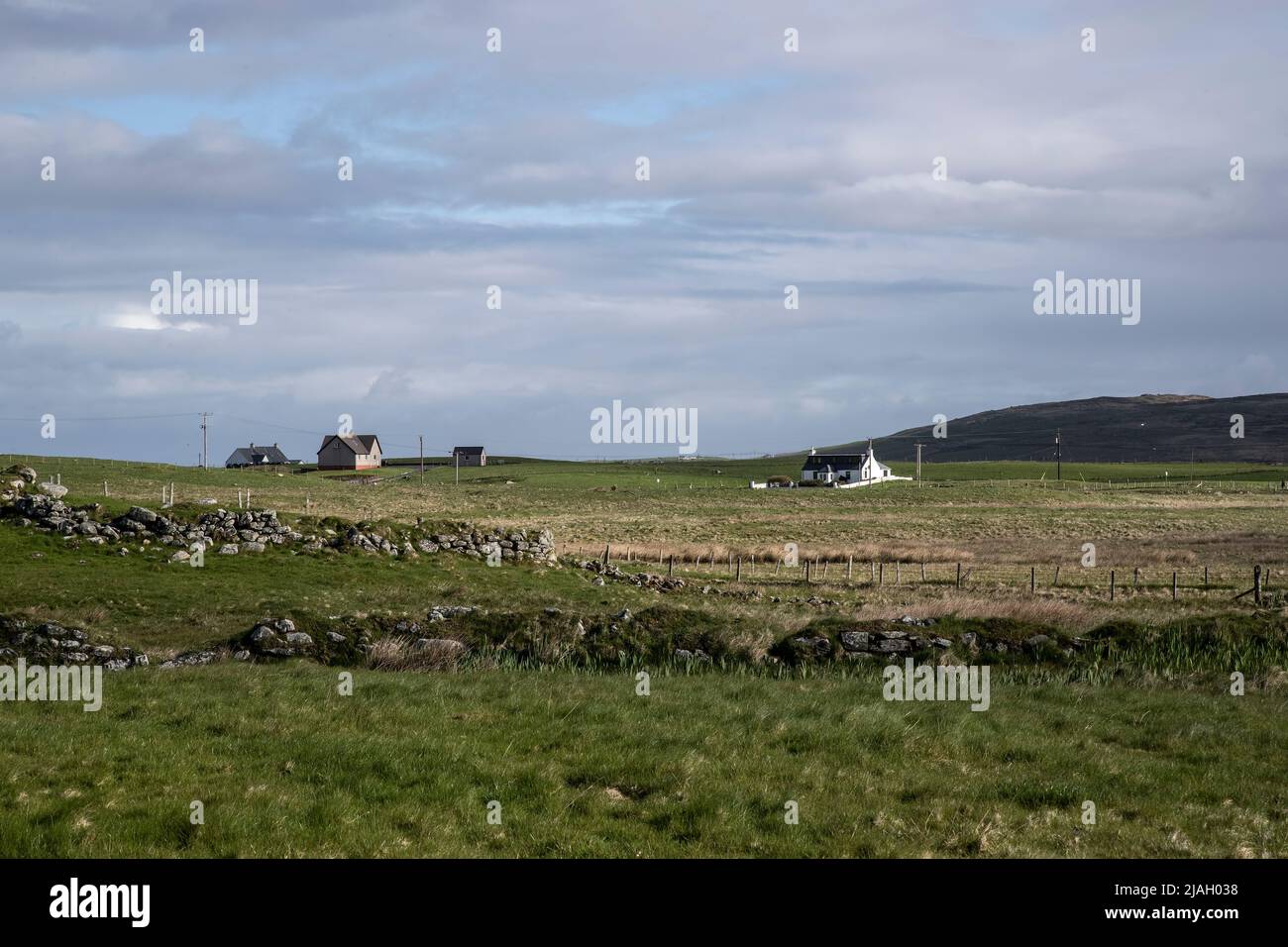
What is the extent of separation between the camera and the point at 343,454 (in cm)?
18750

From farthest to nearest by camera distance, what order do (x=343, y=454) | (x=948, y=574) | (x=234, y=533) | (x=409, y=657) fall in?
(x=343, y=454) < (x=948, y=574) < (x=234, y=533) < (x=409, y=657)

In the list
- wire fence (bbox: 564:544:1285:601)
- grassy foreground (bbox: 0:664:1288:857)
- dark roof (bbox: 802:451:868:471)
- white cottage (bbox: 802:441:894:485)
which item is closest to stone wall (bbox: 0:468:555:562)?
wire fence (bbox: 564:544:1285:601)

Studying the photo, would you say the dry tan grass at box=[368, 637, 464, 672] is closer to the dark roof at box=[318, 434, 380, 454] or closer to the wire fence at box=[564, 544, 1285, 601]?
the wire fence at box=[564, 544, 1285, 601]

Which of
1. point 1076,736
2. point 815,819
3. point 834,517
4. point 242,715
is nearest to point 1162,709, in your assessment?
point 1076,736

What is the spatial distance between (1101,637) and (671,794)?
13.8 m

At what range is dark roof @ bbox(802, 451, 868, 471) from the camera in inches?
6693

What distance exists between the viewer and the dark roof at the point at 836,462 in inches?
6693

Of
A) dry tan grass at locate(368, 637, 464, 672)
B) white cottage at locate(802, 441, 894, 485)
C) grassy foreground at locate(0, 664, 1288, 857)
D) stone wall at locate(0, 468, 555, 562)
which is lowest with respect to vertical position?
dry tan grass at locate(368, 637, 464, 672)

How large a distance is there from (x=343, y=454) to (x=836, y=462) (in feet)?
281

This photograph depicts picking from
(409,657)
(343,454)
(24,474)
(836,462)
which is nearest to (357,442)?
(343,454)

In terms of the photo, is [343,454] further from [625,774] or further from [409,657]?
[625,774]

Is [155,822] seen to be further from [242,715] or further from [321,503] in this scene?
[321,503]

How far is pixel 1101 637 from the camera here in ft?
68.9

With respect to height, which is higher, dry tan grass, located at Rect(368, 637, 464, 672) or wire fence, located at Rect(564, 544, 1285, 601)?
dry tan grass, located at Rect(368, 637, 464, 672)
